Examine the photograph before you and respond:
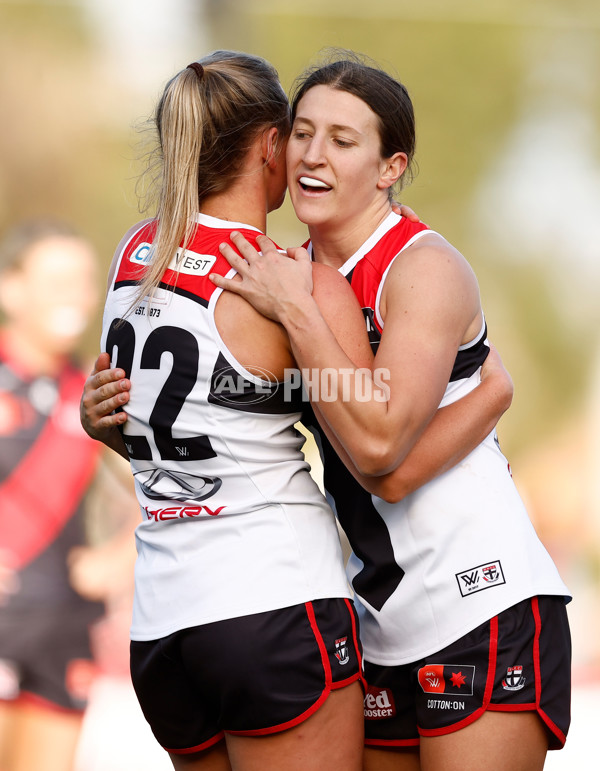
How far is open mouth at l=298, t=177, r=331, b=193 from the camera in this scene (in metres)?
1.79

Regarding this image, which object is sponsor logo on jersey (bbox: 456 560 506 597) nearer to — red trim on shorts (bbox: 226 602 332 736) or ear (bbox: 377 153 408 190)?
red trim on shorts (bbox: 226 602 332 736)

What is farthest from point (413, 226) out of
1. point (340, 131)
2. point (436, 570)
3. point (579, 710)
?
point (579, 710)

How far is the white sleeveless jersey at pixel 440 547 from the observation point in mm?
1694

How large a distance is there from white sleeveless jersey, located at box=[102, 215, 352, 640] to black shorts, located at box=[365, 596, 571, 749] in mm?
262

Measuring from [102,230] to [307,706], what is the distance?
118 inches

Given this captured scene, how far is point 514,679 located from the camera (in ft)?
5.43

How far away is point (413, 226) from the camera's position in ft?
6.00

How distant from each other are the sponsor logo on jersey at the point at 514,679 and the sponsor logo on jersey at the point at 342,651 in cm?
32

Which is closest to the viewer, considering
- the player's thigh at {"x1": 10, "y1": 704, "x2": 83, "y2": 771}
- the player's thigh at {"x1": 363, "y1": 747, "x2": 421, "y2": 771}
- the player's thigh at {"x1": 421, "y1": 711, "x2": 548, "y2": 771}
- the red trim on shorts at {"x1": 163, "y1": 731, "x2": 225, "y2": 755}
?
the player's thigh at {"x1": 421, "y1": 711, "x2": 548, "y2": 771}

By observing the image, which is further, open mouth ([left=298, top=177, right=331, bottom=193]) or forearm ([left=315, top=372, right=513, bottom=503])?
open mouth ([left=298, top=177, right=331, bottom=193])

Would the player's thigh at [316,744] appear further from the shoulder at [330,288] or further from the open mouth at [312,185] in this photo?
the open mouth at [312,185]

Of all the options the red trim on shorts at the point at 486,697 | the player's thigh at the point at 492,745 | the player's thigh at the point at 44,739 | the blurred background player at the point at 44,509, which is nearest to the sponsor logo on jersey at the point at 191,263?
the red trim on shorts at the point at 486,697

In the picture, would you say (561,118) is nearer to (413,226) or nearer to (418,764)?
(413,226)

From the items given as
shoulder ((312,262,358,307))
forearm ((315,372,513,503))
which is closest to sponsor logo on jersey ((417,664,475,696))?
forearm ((315,372,513,503))
